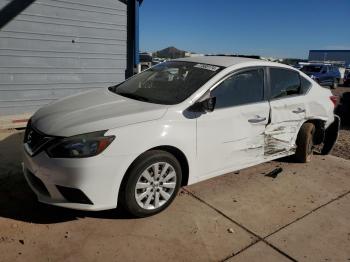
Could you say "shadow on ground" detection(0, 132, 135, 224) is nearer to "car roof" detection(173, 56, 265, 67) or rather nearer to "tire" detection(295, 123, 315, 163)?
"car roof" detection(173, 56, 265, 67)

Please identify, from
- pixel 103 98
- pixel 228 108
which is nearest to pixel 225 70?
pixel 228 108

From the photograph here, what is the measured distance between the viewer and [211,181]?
4648 mm

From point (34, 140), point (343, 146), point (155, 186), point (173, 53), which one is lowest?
point (343, 146)

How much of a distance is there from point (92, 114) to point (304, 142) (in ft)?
10.7

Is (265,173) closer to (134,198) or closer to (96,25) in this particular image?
(134,198)

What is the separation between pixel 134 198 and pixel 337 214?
232 cm

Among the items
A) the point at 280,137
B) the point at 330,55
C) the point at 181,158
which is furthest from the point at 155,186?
the point at 330,55

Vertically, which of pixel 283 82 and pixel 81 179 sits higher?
pixel 283 82

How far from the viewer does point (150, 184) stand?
11.6 ft

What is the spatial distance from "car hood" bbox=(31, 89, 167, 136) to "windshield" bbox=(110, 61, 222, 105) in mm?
220

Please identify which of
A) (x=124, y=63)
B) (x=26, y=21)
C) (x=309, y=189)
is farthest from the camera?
(x=124, y=63)

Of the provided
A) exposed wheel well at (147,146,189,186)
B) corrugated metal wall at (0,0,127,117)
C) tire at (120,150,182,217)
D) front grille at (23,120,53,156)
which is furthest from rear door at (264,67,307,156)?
corrugated metal wall at (0,0,127,117)

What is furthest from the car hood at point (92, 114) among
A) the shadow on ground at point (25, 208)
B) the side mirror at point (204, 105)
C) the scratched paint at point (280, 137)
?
the scratched paint at point (280, 137)

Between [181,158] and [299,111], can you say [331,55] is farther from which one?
[181,158]
